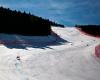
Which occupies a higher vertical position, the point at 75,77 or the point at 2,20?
the point at 2,20

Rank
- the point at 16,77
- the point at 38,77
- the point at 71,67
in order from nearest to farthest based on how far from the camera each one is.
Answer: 1. the point at 16,77
2. the point at 38,77
3. the point at 71,67

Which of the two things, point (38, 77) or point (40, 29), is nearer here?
point (38, 77)

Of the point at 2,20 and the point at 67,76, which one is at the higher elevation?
the point at 2,20

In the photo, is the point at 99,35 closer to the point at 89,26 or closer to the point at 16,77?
the point at 89,26

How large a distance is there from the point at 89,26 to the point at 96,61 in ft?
186

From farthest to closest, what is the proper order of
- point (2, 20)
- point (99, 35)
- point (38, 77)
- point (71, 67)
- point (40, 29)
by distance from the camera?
point (99, 35) < point (40, 29) < point (2, 20) < point (71, 67) < point (38, 77)

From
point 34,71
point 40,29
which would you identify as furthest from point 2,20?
point 34,71

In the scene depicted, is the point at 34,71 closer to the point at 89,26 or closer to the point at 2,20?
the point at 2,20

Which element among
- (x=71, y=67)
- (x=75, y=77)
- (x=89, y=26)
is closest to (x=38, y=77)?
(x=75, y=77)

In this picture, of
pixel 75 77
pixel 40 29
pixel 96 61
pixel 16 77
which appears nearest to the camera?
pixel 16 77

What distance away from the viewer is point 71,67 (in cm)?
2048

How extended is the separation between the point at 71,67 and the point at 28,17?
3421 cm

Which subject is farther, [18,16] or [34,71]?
[18,16]

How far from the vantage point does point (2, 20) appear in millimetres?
44938
